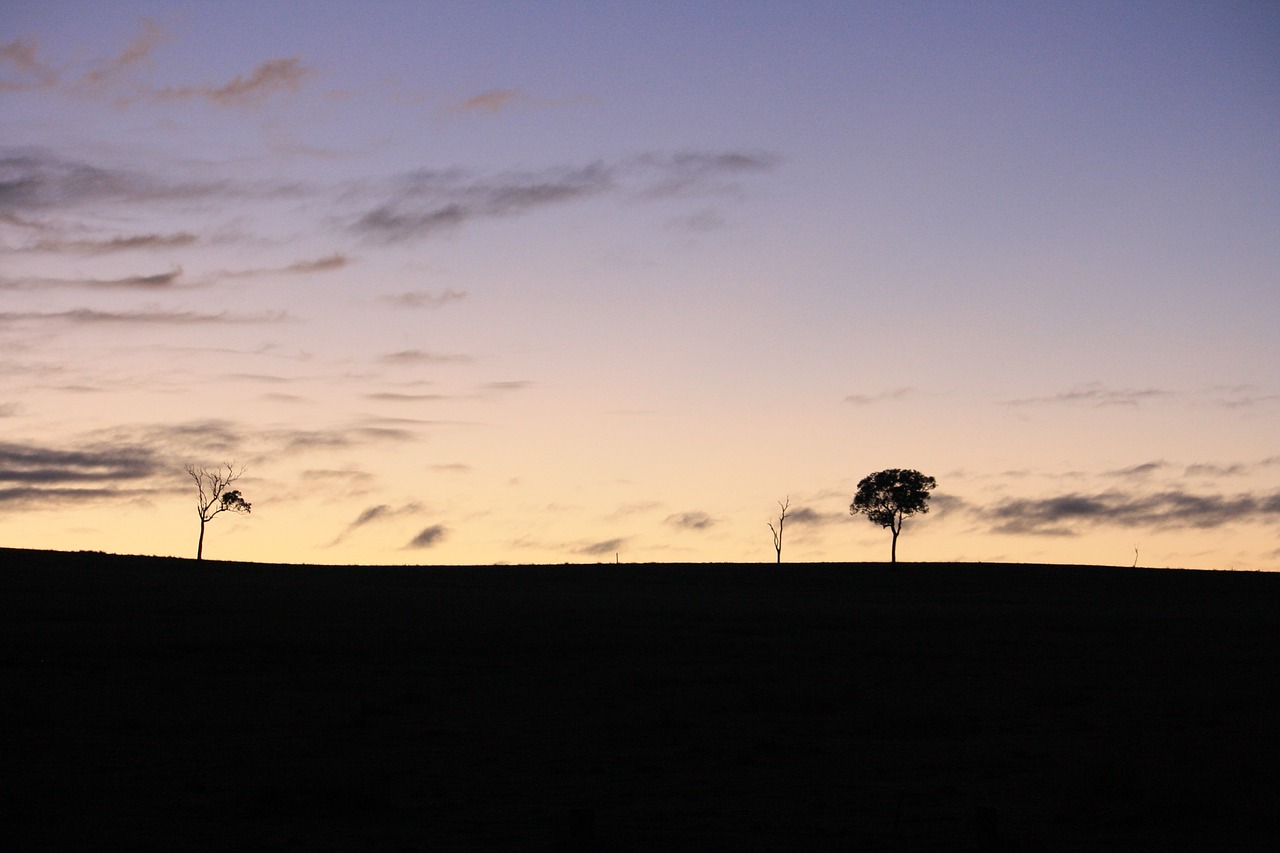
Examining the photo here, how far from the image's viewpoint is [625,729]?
2380cm

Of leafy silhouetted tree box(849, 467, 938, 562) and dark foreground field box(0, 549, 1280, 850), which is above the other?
leafy silhouetted tree box(849, 467, 938, 562)

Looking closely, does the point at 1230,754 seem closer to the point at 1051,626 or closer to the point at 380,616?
the point at 1051,626

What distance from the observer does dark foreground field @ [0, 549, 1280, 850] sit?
52.0 ft

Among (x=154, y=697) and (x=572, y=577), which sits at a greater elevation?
(x=572, y=577)

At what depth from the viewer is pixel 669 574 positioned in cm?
9350

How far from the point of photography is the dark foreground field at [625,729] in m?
15.9

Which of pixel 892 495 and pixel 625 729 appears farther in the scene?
pixel 892 495

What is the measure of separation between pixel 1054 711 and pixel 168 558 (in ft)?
270

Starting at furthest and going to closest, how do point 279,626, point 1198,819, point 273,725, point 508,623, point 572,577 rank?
point 572,577 < point 508,623 < point 279,626 < point 273,725 < point 1198,819

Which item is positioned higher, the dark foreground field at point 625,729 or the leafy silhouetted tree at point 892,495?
the leafy silhouetted tree at point 892,495

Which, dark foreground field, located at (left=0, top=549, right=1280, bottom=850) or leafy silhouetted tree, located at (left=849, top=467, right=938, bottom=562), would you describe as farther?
leafy silhouetted tree, located at (left=849, top=467, right=938, bottom=562)

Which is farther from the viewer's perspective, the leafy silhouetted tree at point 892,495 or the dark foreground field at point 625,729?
the leafy silhouetted tree at point 892,495

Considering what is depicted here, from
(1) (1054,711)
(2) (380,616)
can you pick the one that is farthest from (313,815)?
(2) (380,616)

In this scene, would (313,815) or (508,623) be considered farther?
(508,623)
